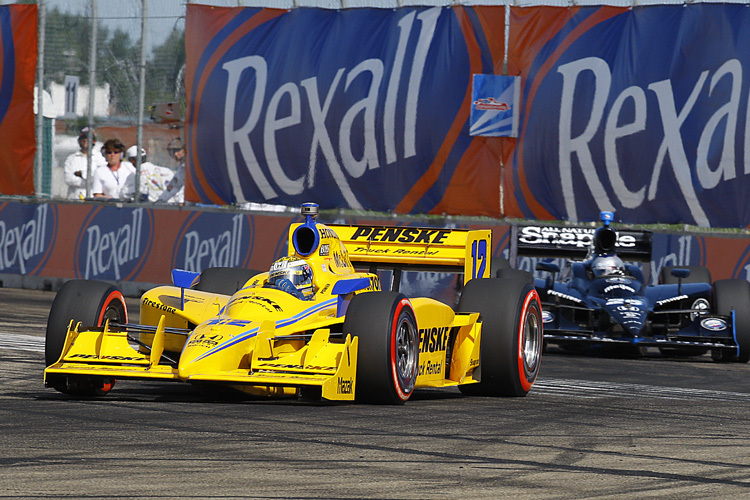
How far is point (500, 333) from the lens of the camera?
10555 mm

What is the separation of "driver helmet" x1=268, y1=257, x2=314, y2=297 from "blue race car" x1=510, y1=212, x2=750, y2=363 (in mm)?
5871

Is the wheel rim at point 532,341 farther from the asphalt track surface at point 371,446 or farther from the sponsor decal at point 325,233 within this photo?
the sponsor decal at point 325,233

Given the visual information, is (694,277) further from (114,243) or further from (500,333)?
(114,243)

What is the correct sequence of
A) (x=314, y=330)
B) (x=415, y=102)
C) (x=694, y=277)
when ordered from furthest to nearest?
(x=415, y=102) → (x=694, y=277) → (x=314, y=330)

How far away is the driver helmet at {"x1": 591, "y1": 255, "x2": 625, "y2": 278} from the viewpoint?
16.1m

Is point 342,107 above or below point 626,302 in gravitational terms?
above

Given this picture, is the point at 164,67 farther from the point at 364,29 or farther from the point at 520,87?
the point at 520,87

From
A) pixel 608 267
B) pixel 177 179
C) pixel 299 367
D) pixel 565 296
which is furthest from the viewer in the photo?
pixel 177 179

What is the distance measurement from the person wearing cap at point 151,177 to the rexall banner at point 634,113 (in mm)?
5972

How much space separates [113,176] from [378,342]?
1448 centimetres

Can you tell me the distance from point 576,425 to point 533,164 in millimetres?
12125

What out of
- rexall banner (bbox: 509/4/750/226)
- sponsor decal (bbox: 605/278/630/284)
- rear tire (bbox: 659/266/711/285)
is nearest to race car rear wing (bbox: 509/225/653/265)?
rear tire (bbox: 659/266/711/285)

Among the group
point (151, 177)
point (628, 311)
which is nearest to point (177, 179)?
point (151, 177)

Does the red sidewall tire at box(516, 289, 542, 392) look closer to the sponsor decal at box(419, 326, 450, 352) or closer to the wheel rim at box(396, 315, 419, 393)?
the sponsor decal at box(419, 326, 450, 352)
